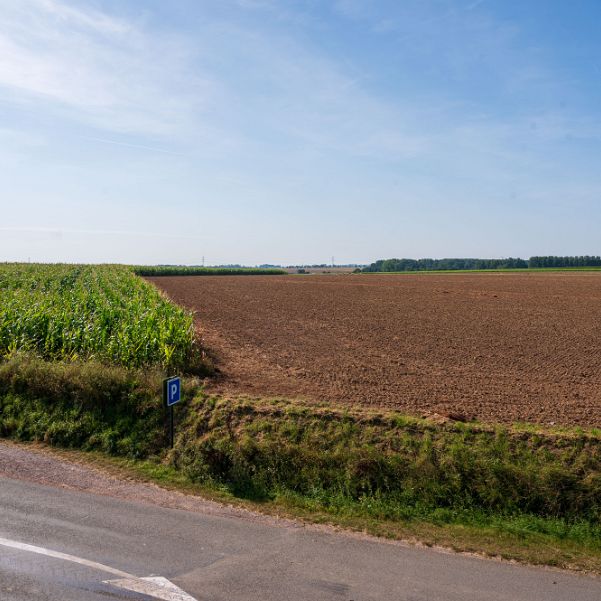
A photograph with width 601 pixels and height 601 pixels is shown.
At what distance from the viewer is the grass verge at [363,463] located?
766cm

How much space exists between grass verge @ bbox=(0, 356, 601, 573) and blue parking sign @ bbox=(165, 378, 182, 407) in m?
0.81

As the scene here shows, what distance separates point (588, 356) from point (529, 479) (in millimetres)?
11989

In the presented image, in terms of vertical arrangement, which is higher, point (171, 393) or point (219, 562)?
point (171, 393)

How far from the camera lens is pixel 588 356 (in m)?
18.7

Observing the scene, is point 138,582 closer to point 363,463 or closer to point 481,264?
point 363,463

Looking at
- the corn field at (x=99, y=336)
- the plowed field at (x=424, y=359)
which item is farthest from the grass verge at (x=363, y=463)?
the corn field at (x=99, y=336)

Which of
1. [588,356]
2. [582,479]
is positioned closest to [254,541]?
[582,479]

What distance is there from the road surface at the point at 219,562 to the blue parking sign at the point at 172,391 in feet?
7.11

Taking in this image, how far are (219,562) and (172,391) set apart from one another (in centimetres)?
431

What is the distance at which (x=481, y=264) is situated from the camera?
182 m

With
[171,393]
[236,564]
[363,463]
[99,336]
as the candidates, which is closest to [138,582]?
[236,564]

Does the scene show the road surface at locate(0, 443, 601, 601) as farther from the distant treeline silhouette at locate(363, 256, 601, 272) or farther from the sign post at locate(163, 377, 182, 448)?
the distant treeline silhouette at locate(363, 256, 601, 272)

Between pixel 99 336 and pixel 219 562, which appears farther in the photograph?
pixel 99 336

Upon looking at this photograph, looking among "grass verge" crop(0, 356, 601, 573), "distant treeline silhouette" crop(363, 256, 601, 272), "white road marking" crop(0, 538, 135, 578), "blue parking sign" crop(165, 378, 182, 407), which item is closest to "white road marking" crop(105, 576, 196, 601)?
"white road marking" crop(0, 538, 135, 578)
